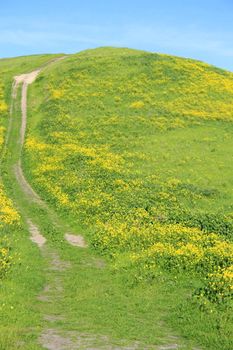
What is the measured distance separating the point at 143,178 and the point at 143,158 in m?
6.50

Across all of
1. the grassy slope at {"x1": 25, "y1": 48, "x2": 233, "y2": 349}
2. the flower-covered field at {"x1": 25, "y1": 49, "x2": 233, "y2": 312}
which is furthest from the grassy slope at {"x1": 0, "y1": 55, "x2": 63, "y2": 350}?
the grassy slope at {"x1": 25, "y1": 48, "x2": 233, "y2": 349}

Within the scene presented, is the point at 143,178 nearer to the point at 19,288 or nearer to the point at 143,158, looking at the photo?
the point at 143,158

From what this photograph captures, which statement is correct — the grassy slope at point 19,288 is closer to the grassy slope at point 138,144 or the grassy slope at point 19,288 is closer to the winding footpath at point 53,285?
the winding footpath at point 53,285

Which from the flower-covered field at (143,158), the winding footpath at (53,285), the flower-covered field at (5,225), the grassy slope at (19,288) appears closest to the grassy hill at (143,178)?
the flower-covered field at (143,158)

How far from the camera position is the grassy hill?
19.7 meters

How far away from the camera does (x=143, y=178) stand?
4362 centimetres

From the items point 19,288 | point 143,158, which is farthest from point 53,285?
point 143,158

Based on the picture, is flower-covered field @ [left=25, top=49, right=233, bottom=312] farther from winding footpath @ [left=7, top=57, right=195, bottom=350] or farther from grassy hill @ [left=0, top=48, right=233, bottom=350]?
winding footpath @ [left=7, top=57, right=195, bottom=350]

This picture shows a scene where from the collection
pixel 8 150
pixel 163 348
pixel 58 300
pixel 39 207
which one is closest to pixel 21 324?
pixel 58 300

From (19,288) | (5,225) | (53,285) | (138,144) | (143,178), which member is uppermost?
(138,144)

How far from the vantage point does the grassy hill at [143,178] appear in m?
19.7

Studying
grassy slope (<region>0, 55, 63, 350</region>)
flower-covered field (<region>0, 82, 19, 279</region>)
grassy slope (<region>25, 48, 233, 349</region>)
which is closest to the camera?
grassy slope (<region>0, 55, 63, 350</region>)

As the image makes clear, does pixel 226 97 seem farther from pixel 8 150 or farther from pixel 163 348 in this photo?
pixel 163 348

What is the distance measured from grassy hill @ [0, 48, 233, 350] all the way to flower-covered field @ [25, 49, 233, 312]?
0.12m
